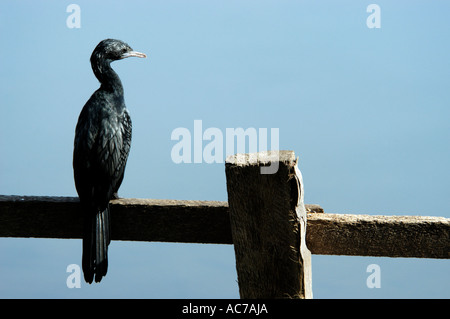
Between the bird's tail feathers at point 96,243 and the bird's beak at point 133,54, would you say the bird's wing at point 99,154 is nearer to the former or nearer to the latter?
the bird's tail feathers at point 96,243

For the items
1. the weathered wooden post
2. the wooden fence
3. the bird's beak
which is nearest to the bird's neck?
the bird's beak

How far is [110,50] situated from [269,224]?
5.82ft

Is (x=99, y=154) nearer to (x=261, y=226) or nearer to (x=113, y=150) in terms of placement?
(x=113, y=150)

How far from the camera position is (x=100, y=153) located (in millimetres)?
3244

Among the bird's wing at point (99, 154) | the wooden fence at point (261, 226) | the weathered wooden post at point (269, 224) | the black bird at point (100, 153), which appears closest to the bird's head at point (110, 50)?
the black bird at point (100, 153)

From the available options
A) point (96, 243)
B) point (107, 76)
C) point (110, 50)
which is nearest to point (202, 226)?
point (96, 243)

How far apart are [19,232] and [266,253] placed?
1.39m

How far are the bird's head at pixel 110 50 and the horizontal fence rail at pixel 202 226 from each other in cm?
98

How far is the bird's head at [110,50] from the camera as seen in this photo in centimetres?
361

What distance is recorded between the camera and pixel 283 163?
235 centimetres

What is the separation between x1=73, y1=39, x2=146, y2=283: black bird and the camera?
306 cm

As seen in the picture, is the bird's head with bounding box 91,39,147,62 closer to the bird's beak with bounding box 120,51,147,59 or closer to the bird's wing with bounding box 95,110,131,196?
the bird's beak with bounding box 120,51,147,59
